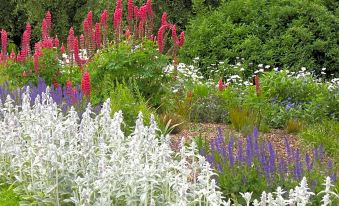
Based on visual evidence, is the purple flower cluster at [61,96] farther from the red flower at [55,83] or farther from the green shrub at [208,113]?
the green shrub at [208,113]

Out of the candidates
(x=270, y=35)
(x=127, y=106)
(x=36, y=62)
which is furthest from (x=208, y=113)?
(x=270, y=35)

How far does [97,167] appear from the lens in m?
4.89

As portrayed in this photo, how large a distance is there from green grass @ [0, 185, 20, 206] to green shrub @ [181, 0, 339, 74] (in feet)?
21.0

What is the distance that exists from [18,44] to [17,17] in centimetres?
92

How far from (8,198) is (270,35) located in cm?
713

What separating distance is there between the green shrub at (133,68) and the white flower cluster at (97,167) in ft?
7.33

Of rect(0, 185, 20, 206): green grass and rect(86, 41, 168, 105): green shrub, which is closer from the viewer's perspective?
rect(0, 185, 20, 206): green grass

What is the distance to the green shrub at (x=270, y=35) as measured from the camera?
35.9ft

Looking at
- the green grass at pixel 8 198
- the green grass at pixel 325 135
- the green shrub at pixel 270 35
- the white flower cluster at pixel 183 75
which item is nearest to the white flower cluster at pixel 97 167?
the green grass at pixel 8 198

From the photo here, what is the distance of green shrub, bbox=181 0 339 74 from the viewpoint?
431 inches

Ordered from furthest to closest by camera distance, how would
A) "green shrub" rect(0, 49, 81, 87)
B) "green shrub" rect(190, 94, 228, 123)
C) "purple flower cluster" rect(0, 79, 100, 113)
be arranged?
"green shrub" rect(0, 49, 81, 87), "green shrub" rect(190, 94, 228, 123), "purple flower cluster" rect(0, 79, 100, 113)

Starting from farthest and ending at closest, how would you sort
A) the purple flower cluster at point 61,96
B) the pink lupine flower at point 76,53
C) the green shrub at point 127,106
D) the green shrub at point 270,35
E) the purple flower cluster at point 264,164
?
the green shrub at point 270,35
the pink lupine flower at point 76,53
the purple flower cluster at point 61,96
the green shrub at point 127,106
the purple flower cluster at point 264,164

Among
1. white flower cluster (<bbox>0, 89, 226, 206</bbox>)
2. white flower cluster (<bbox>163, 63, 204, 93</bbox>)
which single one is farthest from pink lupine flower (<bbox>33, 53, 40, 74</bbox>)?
white flower cluster (<bbox>0, 89, 226, 206</bbox>)

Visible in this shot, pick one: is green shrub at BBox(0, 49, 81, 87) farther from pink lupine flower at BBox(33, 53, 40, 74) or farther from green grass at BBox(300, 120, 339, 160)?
green grass at BBox(300, 120, 339, 160)
